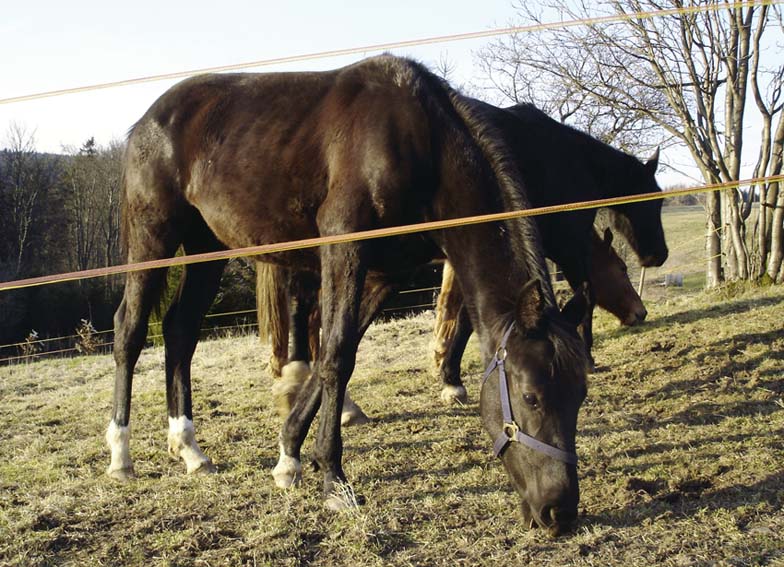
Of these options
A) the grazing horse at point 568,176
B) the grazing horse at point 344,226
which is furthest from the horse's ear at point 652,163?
the grazing horse at point 344,226

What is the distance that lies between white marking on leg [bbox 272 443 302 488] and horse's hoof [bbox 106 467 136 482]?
3.23 feet

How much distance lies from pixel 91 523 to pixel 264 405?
2701 mm

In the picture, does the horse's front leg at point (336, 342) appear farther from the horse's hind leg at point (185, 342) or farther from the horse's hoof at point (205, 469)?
the horse's hind leg at point (185, 342)

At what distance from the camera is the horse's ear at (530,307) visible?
3.11m

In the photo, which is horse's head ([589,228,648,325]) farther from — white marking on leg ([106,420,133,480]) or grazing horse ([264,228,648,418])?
white marking on leg ([106,420,133,480])

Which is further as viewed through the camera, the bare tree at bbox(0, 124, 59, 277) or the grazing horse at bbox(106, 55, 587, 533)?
the bare tree at bbox(0, 124, 59, 277)

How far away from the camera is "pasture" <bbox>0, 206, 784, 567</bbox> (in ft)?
10.3

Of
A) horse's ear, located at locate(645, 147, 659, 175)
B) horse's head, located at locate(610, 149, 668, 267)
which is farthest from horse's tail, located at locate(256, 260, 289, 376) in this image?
horse's ear, located at locate(645, 147, 659, 175)

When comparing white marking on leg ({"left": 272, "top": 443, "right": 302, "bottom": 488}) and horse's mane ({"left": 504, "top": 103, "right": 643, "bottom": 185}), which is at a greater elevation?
horse's mane ({"left": 504, "top": 103, "right": 643, "bottom": 185})

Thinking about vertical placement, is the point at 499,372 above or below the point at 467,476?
above

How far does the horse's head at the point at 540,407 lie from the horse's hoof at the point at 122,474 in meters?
2.50

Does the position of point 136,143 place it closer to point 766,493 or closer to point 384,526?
point 384,526

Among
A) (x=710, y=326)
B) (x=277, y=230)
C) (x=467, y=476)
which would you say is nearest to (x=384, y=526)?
(x=467, y=476)

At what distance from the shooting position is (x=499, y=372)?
3.27m
